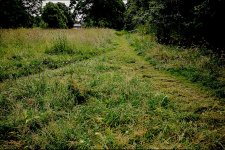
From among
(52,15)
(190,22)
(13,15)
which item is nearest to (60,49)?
(190,22)

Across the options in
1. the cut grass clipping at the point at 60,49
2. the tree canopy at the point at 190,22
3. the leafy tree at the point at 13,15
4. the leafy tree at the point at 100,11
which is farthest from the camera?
the leafy tree at the point at 100,11

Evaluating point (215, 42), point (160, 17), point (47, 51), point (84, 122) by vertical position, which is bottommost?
point (84, 122)

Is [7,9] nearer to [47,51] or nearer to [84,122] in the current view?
[47,51]

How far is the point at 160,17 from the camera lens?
1206cm

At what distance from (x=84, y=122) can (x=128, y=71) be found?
366cm

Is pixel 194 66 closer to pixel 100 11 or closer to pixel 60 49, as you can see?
pixel 60 49

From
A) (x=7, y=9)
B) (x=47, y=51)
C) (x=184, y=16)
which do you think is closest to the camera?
(x=47, y=51)

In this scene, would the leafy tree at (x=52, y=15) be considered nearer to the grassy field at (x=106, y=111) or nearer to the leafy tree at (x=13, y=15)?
the leafy tree at (x=13, y=15)

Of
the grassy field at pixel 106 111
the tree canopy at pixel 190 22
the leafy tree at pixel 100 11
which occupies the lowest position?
the grassy field at pixel 106 111

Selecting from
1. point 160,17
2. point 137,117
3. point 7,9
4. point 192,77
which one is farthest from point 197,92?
point 7,9

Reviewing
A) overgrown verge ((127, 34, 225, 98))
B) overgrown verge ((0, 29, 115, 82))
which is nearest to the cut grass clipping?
overgrown verge ((0, 29, 115, 82))

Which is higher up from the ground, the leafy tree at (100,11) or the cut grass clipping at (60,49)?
the leafy tree at (100,11)

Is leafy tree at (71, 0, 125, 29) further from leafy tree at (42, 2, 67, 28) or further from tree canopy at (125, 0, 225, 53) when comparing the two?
tree canopy at (125, 0, 225, 53)

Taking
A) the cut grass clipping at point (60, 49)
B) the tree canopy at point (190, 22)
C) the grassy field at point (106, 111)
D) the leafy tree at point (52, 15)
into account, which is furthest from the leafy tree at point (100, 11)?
→ the grassy field at point (106, 111)
